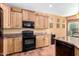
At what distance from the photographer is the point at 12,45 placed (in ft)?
5.75

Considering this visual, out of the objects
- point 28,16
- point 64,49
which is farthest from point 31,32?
point 64,49

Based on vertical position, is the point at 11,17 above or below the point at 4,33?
above

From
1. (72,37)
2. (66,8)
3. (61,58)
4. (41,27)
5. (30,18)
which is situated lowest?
(61,58)

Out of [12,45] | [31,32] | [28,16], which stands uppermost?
[28,16]

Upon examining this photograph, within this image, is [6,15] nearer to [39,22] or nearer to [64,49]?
[39,22]

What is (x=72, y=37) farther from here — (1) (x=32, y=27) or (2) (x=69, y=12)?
(1) (x=32, y=27)

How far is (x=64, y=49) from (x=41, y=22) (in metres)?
0.58

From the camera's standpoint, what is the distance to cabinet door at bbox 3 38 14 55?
169 cm

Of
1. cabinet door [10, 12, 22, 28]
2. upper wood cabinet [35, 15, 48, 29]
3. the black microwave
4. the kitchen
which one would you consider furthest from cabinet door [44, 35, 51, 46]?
cabinet door [10, 12, 22, 28]

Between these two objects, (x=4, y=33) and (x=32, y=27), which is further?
(x=32, y=27)

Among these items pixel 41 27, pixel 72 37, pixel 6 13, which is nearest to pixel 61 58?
pixel 72 37

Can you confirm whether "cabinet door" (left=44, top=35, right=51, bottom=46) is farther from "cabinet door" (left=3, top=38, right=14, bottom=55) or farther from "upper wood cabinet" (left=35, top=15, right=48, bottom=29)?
"cabinet door" (left=3, top=38, right=14, bottom=55)

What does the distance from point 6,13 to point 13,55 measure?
59 cm

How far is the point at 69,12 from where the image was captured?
1816 millimetres
